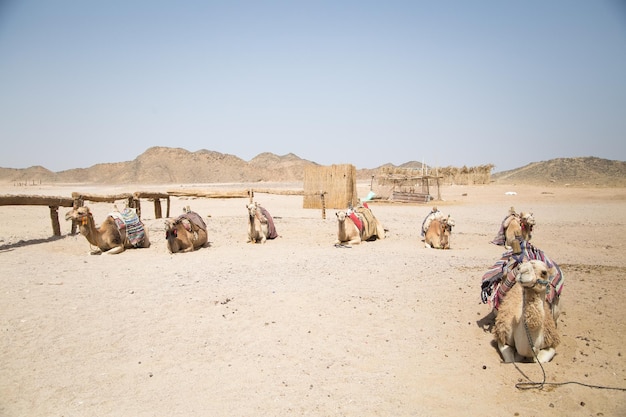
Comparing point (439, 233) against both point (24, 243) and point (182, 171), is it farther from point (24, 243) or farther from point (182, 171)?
point (182, 171)

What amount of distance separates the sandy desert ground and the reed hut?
39.3 feet

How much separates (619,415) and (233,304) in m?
4.89

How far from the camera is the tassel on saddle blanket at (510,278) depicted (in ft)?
17.4

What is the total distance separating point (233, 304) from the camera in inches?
257

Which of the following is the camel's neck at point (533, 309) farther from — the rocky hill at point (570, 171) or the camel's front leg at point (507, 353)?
the rocky hill at point (570, 171)

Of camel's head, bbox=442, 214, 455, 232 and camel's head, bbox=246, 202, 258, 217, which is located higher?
camel's head, bbox=246, 202, 258, 217

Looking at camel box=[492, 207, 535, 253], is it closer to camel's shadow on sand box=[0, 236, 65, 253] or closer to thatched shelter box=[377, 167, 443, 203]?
camel's shadow on sand box=[0, 236, 65, 253]

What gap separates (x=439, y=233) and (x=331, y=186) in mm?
11221

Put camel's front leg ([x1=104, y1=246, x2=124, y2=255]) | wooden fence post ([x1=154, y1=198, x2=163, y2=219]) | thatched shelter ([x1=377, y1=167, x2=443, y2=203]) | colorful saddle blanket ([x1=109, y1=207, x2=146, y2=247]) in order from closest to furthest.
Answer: camel's front leg ([x1=104, y1=246, x2=124, y2=255])
colorful saddle blanket ([x1=109, y1=207, x2=146, y2=247])
wooden fence post ([x1=154, y1=198, x2=163, y2=219])
thatched shelter ([x1=377, y1=167, x2=443, y2=203])

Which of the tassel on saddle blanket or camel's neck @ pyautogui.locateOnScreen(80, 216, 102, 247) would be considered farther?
camel's neck @ pyautogui.locateOnScreen(80, 216, 102, 247)

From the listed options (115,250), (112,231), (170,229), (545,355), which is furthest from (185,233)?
(545,355)

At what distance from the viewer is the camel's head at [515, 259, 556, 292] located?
14.8 ft

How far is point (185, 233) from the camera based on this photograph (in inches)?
427

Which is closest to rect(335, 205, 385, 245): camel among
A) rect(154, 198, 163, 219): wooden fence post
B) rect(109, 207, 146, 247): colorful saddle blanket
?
rect(109, 207, 146, 247): colorful saddle blanket
